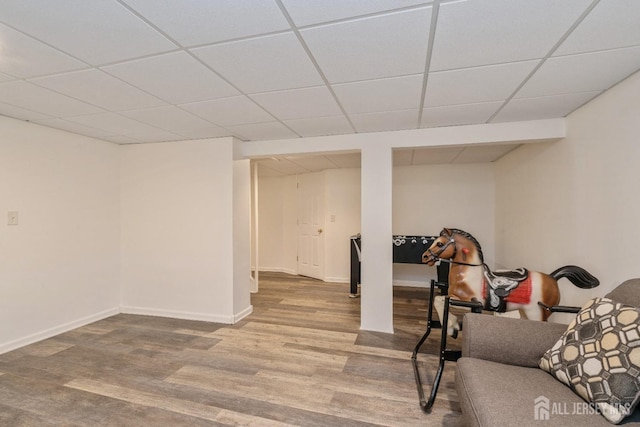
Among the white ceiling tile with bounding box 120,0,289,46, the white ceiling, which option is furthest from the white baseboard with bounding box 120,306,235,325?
the white ceiling tile with bounding box 120,0,289,46

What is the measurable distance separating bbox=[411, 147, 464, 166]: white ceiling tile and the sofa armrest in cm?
253

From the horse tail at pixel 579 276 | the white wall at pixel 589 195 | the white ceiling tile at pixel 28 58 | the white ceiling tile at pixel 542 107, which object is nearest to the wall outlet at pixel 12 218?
the white ceiling tile at pixel 28 58

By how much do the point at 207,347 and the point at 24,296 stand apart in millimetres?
1867

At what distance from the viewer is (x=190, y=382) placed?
212 centimetres

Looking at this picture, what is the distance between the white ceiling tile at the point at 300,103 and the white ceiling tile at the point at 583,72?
139 cm

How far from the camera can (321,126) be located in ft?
9.36

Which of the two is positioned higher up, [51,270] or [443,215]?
[443,215]

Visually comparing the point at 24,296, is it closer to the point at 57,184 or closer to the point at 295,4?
the point at 57,184

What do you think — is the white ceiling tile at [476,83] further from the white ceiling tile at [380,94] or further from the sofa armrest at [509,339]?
the sofa armrest at [509,339]

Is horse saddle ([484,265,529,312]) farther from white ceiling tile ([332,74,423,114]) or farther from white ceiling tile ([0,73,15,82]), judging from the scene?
white ceiling tile ([0,73,15,82])

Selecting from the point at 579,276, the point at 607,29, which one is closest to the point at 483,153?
the point at 579,276

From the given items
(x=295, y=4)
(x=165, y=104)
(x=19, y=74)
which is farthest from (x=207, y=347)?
(x=295, y=4)

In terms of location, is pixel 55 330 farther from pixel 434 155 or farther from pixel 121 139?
pixel 434 155

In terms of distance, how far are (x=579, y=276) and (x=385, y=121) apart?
6.41ft
